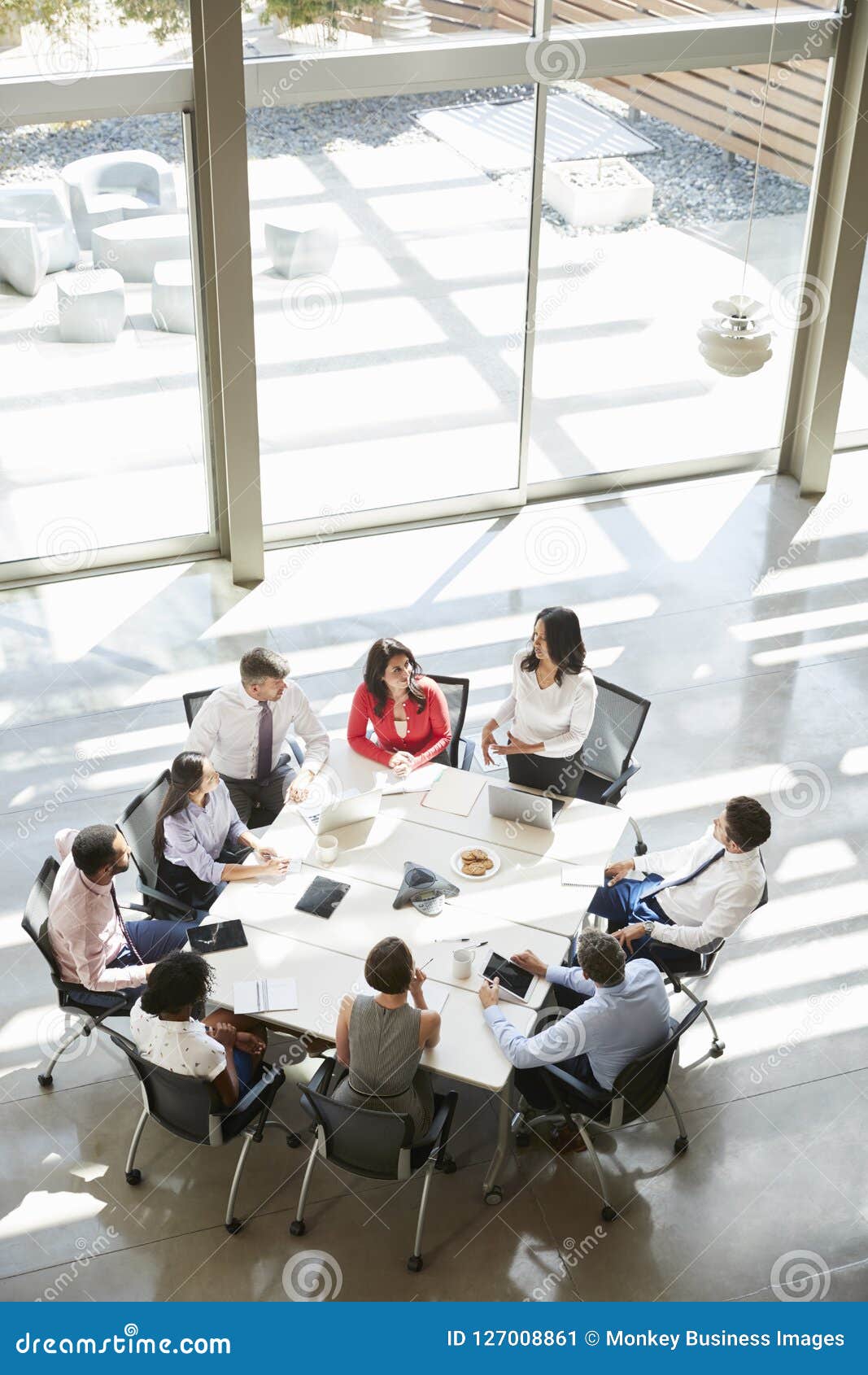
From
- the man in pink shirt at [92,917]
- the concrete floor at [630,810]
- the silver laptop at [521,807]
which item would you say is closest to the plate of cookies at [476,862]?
the silver laptop at [521,807]

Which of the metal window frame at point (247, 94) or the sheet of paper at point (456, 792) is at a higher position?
the metal window frame at point (247, 94)

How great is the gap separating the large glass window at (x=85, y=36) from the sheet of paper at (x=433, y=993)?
4.91 m

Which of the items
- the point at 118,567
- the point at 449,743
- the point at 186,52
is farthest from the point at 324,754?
the point at 186,52

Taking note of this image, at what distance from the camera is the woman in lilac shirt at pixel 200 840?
17.4ft

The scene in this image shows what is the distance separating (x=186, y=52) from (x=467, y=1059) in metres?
5.34

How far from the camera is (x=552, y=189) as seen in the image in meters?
8.16

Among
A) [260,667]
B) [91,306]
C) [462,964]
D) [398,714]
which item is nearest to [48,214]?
[91,306]

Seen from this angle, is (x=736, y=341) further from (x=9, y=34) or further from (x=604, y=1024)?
(x=9, y=34)

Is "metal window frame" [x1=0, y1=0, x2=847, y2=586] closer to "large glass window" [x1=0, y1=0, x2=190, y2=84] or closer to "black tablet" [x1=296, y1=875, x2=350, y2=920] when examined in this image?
"large glass window" [x1=0, y1=0, x2=190, y2=84]

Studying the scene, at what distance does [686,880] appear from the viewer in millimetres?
5367

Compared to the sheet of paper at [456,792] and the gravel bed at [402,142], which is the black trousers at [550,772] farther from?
the gravel bed at [402,142]

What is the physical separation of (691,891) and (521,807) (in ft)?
2.44

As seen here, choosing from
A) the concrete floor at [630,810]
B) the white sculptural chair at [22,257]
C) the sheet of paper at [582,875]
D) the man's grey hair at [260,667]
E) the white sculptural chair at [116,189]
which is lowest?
the concrete floor at [630,810]

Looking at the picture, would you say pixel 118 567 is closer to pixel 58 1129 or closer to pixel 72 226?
pixel 72 226
